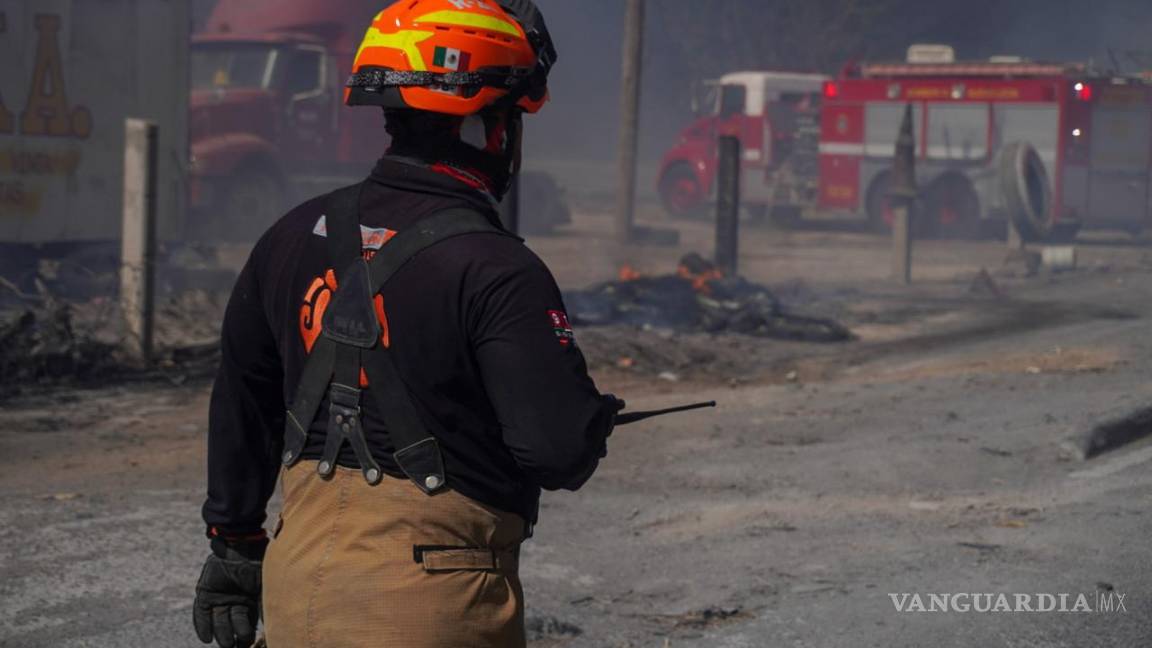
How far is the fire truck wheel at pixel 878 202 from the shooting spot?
77.0 ft

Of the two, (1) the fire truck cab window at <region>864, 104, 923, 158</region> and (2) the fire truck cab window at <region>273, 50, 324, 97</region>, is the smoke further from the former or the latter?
(2) the fire truck cab window at <region>273, 50, 324, 97</region>

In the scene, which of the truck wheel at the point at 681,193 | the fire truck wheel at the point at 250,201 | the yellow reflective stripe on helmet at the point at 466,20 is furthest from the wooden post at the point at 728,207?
the yellow reflective stripe on helmet at the point at 466,20

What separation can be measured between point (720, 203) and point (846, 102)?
9.96 m

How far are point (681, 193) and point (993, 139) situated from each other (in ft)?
20.9

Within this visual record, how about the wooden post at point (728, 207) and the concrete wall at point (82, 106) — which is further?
the wooden post at point (728, 207)

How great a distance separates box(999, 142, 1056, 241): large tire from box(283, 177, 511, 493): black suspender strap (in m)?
18.1

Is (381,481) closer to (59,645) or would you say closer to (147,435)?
(59,645)

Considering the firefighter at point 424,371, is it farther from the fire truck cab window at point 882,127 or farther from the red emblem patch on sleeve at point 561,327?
the fire truck cab window at point 882,127

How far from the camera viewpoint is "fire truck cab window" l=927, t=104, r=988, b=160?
22.2m

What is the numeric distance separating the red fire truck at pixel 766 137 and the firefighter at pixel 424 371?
22854 millimetres

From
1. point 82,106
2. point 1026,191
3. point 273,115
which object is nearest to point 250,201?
point 273,115

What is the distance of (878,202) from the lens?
23516 millimetres

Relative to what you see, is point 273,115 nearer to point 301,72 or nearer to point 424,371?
point 301,72

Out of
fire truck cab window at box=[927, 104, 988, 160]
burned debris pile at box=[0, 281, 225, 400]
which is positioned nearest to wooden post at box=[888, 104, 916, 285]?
fire truck cab window at box=[927, 104, 988, 160]
